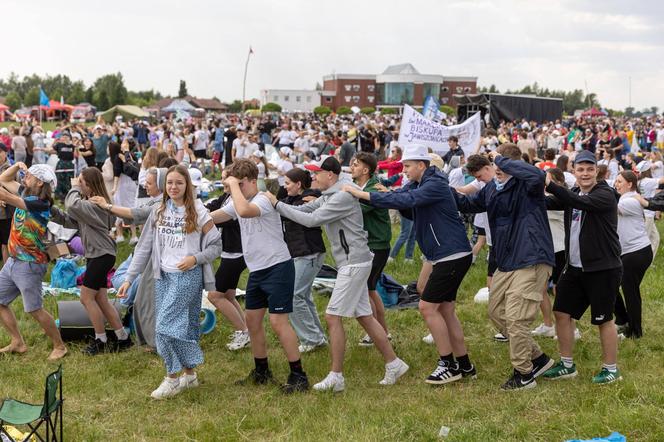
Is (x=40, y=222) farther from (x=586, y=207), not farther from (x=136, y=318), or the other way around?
(x=586, y=207)

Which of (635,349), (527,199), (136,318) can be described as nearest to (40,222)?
(136,318)

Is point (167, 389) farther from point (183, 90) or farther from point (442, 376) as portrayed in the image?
point (183, 90)

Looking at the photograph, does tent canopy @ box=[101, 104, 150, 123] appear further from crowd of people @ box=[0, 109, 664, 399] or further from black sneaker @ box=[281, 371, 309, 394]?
black sneaker @ box=[281, 371, 309, 394]

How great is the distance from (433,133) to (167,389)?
964 cm

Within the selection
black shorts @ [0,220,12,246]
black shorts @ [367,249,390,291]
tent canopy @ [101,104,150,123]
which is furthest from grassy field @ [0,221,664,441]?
tent canopy @ [101,104,150,123]

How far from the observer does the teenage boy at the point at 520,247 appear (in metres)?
5.40

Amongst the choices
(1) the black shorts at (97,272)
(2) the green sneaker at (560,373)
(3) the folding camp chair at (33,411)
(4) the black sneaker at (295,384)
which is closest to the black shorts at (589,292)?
(2) the green sneaker at (560,373)

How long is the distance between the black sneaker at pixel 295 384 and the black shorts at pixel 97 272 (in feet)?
7.01

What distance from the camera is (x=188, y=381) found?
5.96m

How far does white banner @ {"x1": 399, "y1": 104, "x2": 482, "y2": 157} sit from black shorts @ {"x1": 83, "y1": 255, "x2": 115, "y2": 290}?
27.7ft

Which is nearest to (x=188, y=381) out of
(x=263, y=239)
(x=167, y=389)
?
(x=167, y=389)

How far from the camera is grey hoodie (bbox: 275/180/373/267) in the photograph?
18.3 feet

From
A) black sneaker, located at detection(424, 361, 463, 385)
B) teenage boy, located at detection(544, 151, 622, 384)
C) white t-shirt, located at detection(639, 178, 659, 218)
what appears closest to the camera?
teenage boy, located at detection(544, 151, 622, 384)

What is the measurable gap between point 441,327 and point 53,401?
302 centimetres
